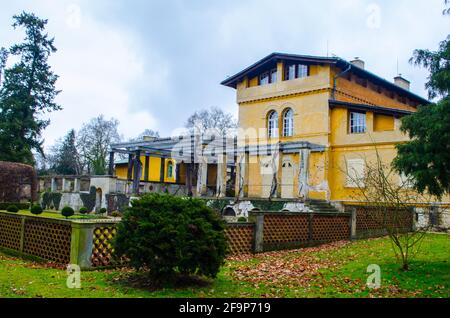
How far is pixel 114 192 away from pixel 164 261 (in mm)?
22540

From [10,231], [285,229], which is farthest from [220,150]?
[10,231]

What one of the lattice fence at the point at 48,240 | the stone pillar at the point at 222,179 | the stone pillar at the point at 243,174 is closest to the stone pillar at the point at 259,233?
the lattice fence at the point at 48,240

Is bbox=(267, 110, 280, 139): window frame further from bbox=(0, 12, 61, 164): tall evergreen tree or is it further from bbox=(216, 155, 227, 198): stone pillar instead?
bbox=(0, 12, 61, 164): tall evergreen tree

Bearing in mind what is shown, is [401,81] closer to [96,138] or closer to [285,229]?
[285,229]

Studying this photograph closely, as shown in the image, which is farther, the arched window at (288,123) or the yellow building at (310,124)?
the arched window at (288,123)

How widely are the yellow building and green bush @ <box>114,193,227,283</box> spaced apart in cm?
1551

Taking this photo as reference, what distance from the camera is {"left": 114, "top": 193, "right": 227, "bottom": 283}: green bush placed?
720 centimetres

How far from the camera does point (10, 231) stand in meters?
11.6

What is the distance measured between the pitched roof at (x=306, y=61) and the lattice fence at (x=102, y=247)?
1966cm

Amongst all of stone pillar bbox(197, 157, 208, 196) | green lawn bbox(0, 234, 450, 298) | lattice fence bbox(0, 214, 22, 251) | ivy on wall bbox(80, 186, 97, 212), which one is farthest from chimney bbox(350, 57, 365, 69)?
lattice fence bbox(0, 214, 22, 251)

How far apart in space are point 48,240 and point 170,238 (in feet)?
14.4

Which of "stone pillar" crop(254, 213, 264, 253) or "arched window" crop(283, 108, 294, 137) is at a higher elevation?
"arched window" crop(283, 108, 294, 137)

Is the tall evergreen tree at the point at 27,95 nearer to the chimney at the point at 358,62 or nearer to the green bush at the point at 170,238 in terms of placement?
the chimney at the point at 358,62

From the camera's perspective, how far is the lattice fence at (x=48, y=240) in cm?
948
